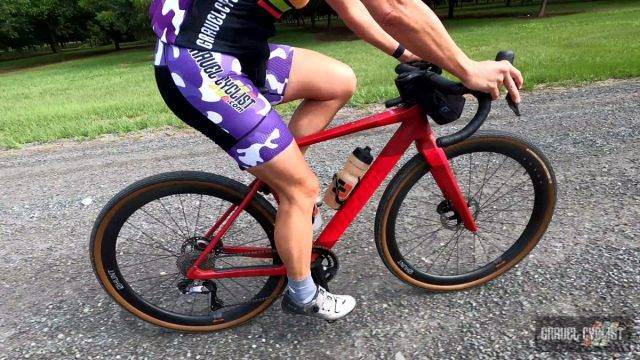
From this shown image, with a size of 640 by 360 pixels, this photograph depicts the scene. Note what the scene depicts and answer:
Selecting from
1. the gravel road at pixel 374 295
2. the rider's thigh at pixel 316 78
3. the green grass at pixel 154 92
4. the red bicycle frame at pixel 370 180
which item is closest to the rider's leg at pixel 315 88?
the rider's thigh at pixel 316 78

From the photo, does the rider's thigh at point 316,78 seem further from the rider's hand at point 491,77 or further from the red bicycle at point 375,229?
the rider's hand at point 491,77

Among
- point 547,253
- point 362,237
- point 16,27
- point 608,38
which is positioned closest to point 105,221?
point 362,237

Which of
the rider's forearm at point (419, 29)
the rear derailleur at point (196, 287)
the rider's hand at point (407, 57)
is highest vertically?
the rider's forearm at point (419, 29)

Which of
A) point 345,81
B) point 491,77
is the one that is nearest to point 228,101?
point 345,81

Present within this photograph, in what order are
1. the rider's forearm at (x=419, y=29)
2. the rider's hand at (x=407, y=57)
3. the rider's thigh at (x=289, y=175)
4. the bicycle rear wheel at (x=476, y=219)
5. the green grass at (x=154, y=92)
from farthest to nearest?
the green grass at (x=154, y=92)
the rider's hand at (x=407, y=57)
the bicycle rear wheel at (x=476, y=219)
the rider's thigh at (x=289, y=175)
the rider's forearm at (x=419, y=29)

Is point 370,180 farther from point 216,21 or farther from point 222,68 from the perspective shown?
point 216,21

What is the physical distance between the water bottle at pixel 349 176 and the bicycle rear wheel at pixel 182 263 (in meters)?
0.34

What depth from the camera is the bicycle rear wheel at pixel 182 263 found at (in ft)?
7.32

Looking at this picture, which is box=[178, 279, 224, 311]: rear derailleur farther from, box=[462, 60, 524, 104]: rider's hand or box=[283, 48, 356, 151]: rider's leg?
box=[462, 60, 524, 104]: rider's hand

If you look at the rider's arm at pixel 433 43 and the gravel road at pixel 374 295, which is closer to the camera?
the rider's arm at pixel 433 43

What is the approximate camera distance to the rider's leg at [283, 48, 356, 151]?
7.55ft

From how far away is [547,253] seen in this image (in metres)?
2.94

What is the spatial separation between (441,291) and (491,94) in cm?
124

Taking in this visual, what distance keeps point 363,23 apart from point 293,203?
1.02 m
